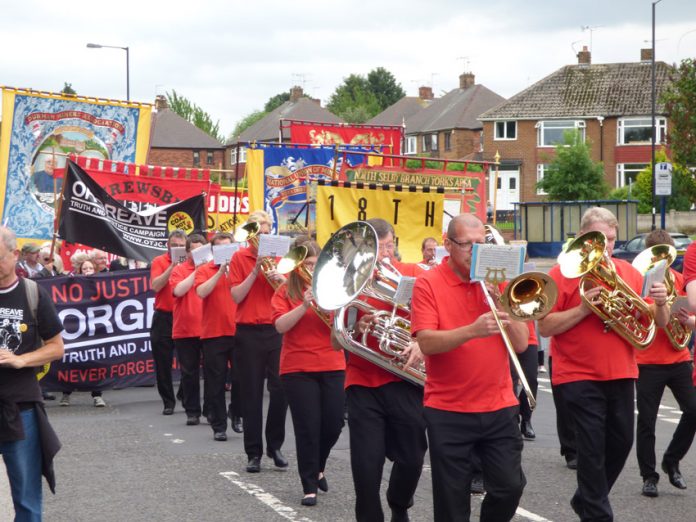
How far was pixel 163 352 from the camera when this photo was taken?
12.6 meters

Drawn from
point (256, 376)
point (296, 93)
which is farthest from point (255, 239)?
point (296, 93)

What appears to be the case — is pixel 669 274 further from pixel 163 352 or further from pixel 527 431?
pixel 163 352

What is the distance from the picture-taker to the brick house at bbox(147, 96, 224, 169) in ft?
295

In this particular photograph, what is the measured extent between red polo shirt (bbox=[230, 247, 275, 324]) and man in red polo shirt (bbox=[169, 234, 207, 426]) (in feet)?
8.04

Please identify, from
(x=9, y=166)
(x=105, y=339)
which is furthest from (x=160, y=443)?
(x=9, y=166)

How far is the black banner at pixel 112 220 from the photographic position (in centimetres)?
1513

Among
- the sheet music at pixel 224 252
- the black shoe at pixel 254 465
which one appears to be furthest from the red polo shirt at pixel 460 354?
the sheet music at pixel 224 252

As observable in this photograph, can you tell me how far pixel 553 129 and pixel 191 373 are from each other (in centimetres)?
6068

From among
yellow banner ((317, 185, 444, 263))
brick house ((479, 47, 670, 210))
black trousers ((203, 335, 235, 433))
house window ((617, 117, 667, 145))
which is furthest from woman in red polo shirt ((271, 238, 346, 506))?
house window ((617, 117, 667, 145))

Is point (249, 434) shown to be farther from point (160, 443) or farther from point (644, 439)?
point (644, 439)

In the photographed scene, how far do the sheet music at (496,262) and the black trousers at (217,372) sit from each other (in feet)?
18.2

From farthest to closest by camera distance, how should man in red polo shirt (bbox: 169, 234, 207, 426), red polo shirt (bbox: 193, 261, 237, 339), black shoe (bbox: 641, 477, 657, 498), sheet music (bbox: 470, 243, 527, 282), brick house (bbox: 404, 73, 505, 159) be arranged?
1. brick house (bbox: 404, 73, 505, 159)
2. man in red polo shirt (bbox: 169, 234, 207, 426)
3. red polo shirt (bbox: 193, 261, 237, 339)
4. black shoe (bbox: 641, 477, 657, 498)
5. sheet music (bbox: 470, 243, 527, 282)

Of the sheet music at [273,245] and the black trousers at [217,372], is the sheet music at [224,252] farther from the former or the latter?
the black trousers at [217,372]

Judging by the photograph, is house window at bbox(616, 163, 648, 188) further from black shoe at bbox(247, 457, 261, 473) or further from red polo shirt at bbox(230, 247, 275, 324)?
black shoe at bbox(247, 457, 261, 473)
